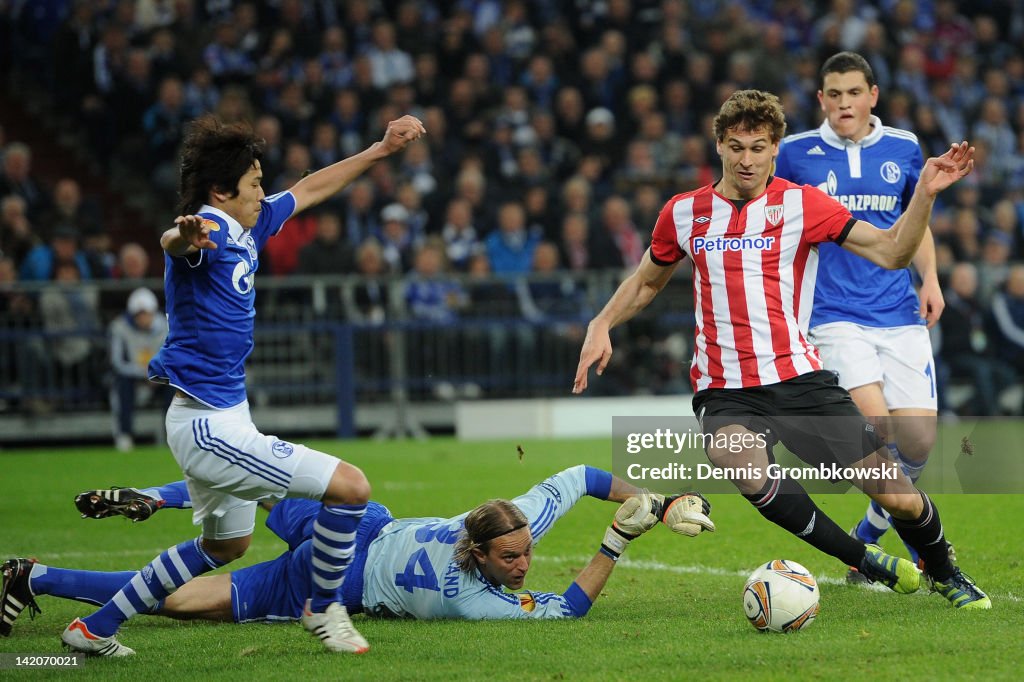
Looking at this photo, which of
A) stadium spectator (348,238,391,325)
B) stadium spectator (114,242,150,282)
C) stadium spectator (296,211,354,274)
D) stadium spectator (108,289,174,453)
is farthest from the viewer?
stadium spectator (296,211,354,274)

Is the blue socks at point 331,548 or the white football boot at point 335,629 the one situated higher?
the blue socks at point 331,548

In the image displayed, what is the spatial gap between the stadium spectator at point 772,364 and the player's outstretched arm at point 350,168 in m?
1.31

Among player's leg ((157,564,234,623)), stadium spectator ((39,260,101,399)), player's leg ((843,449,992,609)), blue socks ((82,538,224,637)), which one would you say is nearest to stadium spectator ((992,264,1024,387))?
stadium spectator ((39,260,101,399))

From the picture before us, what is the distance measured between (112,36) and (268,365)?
18.7 ft

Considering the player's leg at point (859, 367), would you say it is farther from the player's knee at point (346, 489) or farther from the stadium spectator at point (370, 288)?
the stadium spectator at point (370, 288)

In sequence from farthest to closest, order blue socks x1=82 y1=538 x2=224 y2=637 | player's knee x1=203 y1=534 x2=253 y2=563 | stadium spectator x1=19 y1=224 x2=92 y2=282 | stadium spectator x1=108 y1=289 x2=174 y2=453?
stadium spectator x1=19 y1=224 x2=92 y2=282 → stadium spectator x1=108 y1=289 x2=174 y2=453 → player's knee x1=203 y1=534 x2=253 y2=563 → blue socks x1=82 y1=538 x2=224 y2=637

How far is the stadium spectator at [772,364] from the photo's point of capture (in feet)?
19.8

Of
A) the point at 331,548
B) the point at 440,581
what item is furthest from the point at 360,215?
the point at 331,548

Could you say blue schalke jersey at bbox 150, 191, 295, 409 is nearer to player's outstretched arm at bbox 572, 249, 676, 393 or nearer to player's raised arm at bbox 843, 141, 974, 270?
player's outstretched arm at bbox 572, 249, 676, 393

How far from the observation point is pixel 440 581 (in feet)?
20.3

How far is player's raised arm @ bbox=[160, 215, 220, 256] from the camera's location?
5.29 meters

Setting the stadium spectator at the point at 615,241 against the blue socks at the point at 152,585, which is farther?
the stadium spectator at the point at 615,241

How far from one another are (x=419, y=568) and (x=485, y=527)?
47 cm

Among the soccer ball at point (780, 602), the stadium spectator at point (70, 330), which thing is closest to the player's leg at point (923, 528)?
the soccer ball at point (780, 602)
